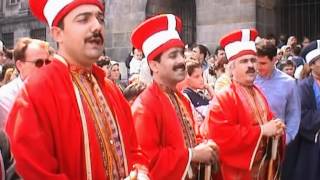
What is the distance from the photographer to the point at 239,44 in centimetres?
→ 542

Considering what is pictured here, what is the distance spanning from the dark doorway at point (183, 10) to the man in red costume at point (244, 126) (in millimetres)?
9815

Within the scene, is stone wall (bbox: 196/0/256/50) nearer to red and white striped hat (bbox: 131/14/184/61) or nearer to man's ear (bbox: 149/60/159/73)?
red and white striped hat (bbox: 131/14/184/61)

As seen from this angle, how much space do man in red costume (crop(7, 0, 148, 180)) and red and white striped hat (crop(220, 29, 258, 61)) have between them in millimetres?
2163

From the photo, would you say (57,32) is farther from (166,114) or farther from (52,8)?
(166,114)

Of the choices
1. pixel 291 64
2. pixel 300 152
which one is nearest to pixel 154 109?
pixel 300 152

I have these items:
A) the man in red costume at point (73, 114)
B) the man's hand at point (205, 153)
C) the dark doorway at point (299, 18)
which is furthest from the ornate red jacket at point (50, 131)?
the dark doorway at point (299, 18)

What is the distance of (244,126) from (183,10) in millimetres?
10848

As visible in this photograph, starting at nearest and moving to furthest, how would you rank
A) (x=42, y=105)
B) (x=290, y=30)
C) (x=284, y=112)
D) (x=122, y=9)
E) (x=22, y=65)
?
(x=42, y=105), (x=22, y=65), (x=284, y=112), (x=290, y=30), (x=122, y=9)

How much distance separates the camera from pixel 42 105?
2895 millimetres

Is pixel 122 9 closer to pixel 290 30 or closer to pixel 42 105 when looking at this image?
pixel 290 30

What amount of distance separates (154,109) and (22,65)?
1.32 m

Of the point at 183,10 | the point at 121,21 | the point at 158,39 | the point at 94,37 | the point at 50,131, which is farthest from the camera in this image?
the point at 183,10

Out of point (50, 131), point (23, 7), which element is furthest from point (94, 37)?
point (23, 7)

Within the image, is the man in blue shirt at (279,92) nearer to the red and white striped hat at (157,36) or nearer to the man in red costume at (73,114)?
the red and white striped hat at (157,36)
